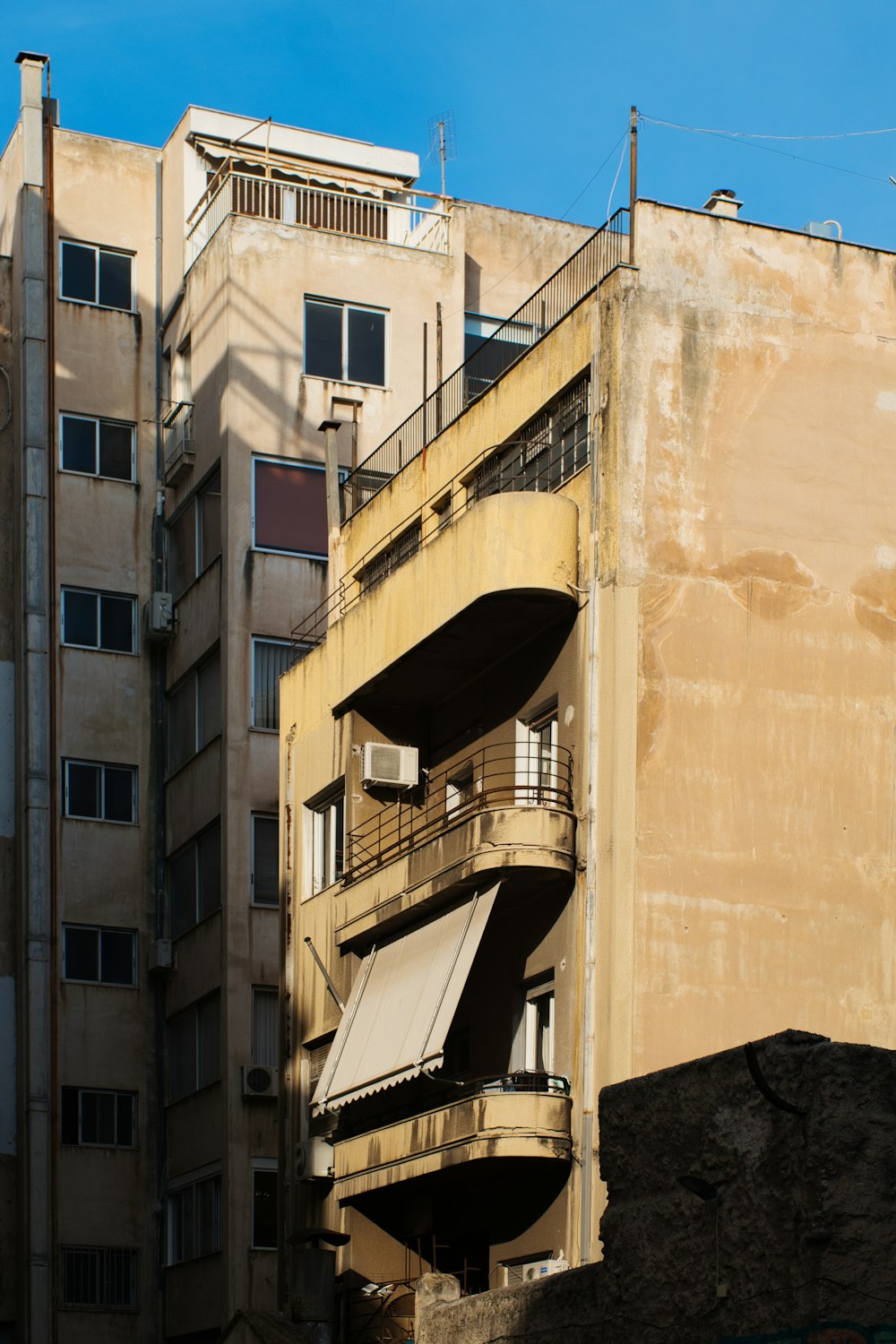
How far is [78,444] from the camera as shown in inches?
1558

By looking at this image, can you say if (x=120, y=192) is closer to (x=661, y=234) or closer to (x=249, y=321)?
(x=249, y=321)

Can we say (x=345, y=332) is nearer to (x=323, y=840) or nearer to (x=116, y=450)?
(x=116, y=450)

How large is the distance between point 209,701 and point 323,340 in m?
6.86

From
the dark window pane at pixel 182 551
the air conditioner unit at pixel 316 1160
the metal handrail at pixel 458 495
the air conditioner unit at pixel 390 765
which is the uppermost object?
the dark window pane at pixel 182 551

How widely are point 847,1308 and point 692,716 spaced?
14.6 meters

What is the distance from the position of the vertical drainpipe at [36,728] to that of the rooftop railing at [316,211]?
3182 millimetres

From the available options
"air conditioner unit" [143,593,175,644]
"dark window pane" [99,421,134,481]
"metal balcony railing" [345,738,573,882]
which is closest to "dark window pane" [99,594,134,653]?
"air conditioner unit" [143,593,175,644]

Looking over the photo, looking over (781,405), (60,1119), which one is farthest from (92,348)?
(781,405)

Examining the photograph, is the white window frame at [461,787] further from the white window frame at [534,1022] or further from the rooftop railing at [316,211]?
the rooftop railing at [316,211]

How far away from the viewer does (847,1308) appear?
270 inches

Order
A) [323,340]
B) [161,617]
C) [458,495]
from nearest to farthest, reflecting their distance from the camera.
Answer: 1. [458,495]
2. [323,340]
3. [161,617]

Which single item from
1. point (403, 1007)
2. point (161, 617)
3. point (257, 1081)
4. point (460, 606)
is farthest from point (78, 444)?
A: point (403, 1007)

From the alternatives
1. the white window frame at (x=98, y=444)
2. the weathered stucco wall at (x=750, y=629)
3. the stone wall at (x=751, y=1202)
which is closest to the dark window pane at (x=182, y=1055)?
the white window frame at (x=98, y=444)

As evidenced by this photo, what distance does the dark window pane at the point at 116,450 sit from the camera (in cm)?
3972
